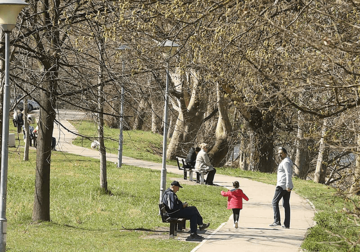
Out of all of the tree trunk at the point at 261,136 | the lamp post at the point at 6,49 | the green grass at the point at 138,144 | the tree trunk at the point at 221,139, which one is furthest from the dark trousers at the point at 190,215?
the tree trunk at the point at 221,139

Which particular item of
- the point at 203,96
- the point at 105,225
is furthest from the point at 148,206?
the point at 203,96

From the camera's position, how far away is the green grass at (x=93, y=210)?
11.5 metres

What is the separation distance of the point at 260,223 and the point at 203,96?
48.8 ft

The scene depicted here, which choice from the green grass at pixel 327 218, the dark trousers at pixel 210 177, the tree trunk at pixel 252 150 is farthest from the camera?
the tree trunk at pixel 252 150

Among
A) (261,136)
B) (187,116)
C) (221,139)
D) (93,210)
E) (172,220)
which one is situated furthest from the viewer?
(187,116)

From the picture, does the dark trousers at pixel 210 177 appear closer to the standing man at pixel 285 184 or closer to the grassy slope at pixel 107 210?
the grassy slope at pixel 107 210

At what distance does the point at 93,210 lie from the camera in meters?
15.7

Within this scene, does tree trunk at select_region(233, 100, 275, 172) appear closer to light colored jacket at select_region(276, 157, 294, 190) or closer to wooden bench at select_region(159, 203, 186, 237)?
light colored jacket at select_region(276, 157, 294, 190)

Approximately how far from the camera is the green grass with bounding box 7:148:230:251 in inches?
452

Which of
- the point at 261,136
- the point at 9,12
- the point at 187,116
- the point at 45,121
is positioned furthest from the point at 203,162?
the point at 9,12

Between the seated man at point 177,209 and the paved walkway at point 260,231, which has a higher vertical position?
the seated man at point 177,209

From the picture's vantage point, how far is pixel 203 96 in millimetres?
28000

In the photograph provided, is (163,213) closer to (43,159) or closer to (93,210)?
(43,159)

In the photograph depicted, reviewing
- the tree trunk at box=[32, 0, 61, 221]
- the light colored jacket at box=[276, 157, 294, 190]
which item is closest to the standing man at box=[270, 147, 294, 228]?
the light colored jacket at box=[276, 157, 294, 190]
